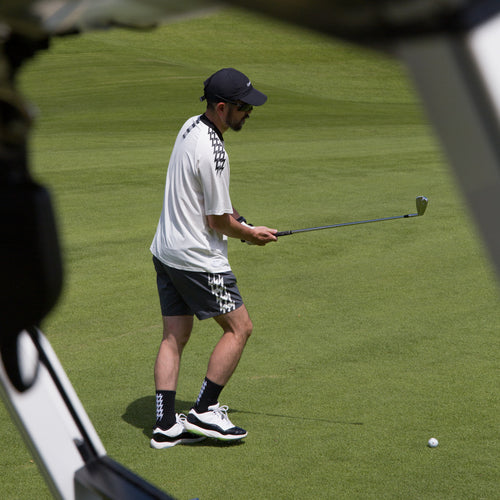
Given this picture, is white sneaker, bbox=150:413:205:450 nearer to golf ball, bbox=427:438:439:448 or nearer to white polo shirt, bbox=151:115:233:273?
white polo shirt, bbox=151:115:233:273

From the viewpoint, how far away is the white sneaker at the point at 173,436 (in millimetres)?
4766

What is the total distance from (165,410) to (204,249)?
0.95 meters

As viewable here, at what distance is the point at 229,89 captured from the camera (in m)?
4.71

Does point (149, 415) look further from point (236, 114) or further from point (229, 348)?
point (236, 114)

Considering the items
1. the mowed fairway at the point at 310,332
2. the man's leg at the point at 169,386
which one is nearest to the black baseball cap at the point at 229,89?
the mowed fairway at the point at 310,332

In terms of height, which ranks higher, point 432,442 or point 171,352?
point 171,352

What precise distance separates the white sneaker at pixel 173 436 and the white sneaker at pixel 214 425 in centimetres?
4

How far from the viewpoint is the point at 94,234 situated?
10.6 meters

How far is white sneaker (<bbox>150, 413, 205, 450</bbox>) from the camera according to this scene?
15.6 ft

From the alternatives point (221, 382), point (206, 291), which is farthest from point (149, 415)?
point (206, 291)

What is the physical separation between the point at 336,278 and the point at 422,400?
127 inches

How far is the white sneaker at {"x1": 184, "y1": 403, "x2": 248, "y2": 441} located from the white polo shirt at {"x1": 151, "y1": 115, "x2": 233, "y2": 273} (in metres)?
0.82

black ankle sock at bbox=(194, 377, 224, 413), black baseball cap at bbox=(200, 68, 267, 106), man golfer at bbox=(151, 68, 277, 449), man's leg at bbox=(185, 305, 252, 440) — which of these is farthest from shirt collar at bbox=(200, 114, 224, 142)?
black ankle sock at bbox=(194, 377, 224, 413)

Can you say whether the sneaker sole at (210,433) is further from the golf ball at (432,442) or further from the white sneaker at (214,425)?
the golf ball at (432,442)
